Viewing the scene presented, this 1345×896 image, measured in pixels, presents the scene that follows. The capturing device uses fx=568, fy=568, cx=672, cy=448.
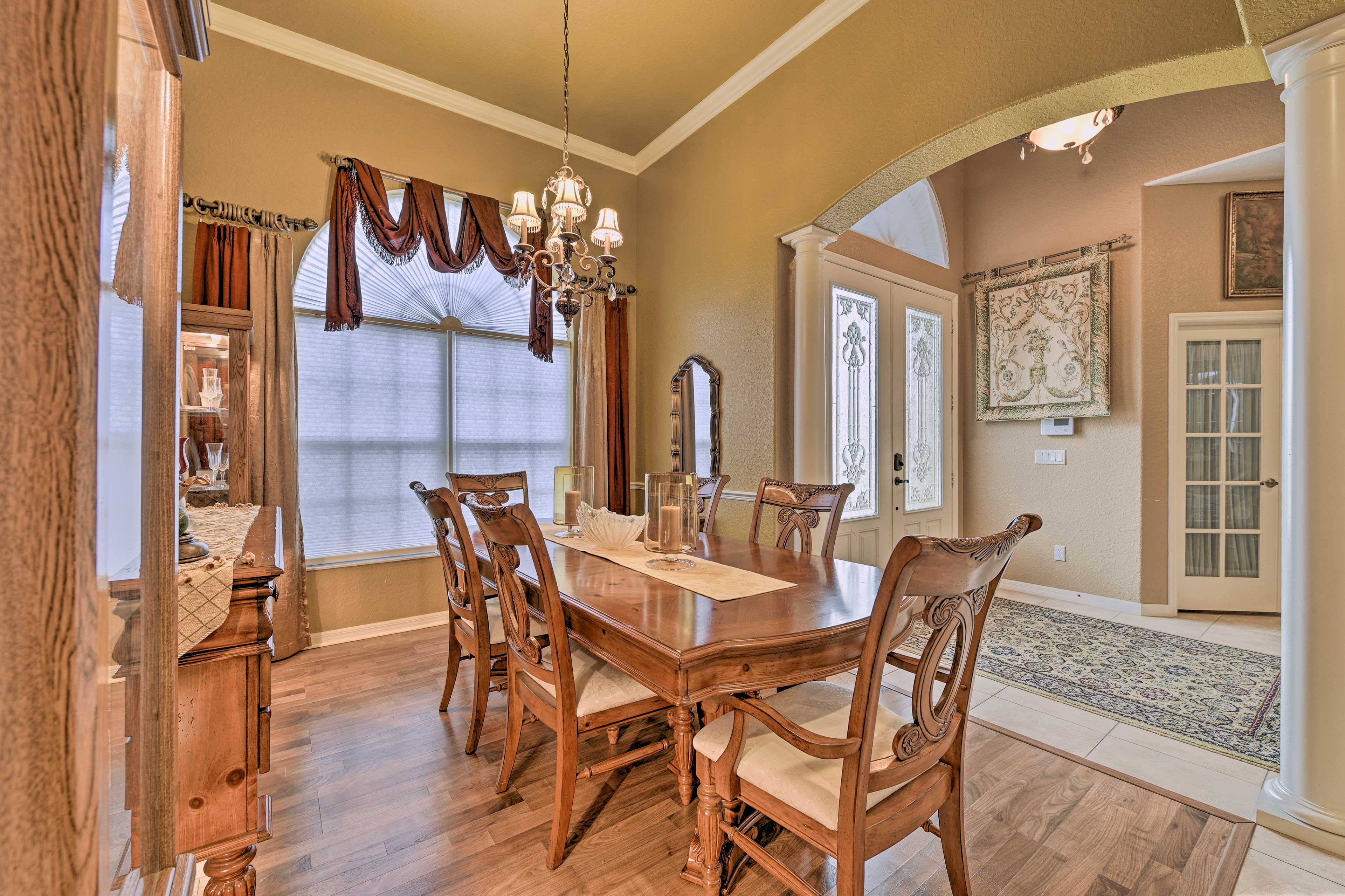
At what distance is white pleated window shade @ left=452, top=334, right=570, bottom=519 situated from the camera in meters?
3.84

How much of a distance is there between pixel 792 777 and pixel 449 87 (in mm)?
4209

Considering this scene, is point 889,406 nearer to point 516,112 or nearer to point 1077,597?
point 1077,597

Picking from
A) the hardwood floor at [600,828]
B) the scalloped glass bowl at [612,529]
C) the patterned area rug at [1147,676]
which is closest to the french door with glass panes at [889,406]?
the patterned area rug at [1147,676]

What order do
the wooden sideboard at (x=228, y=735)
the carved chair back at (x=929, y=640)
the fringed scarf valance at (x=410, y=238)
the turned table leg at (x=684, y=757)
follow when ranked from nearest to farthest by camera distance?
the carved chair back at (x=929, y=640), the wooden sideboard at (x=228, y=735), the turned table leg at (x=684, y=757), the fringed scarf valance at (x=410, y=238)

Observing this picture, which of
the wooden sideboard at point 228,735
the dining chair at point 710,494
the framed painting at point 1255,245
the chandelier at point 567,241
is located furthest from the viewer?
the framed painting at point 1255,245

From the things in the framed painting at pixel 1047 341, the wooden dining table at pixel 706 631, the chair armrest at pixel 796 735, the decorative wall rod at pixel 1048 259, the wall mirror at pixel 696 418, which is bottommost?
the chair armrest at pixel 796 735

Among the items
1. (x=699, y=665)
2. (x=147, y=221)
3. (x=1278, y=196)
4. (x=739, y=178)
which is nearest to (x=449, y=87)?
(x=739, y=178)

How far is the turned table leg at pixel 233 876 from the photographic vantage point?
1188 millimetres

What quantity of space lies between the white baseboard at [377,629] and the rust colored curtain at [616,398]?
1.44 m

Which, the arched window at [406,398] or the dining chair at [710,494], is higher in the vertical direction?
the arched window at [406,398]

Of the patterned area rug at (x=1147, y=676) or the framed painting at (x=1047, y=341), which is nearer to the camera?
the patterned area rug at (x=1147, y=676)

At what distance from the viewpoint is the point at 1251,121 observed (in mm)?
3469

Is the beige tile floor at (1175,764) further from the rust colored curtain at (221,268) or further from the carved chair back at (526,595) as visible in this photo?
the rust colored curtain at (221,268)

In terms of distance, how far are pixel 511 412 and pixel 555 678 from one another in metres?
2.77
